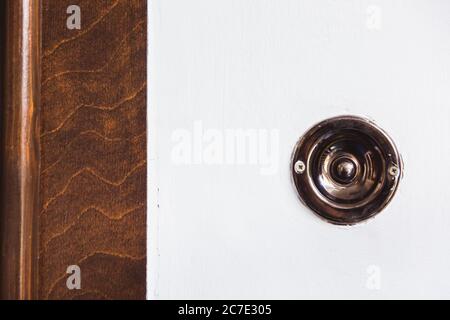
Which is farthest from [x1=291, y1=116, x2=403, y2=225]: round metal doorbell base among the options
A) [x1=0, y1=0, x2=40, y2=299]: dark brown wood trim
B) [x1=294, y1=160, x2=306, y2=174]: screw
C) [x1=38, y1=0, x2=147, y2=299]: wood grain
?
[x1=0, y1=0, x2=40, y2=299]: dark brown wood trim

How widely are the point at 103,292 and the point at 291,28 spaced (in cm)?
39

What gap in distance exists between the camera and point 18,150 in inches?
21.4

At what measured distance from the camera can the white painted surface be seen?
0.64 m

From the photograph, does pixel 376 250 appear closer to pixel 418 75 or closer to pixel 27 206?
pixel 418 75

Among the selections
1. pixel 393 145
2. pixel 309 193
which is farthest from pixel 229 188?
pixel 393 145

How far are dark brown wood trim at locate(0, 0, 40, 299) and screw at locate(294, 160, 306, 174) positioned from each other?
310 millimetres

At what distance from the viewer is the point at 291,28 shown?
2.10 ft

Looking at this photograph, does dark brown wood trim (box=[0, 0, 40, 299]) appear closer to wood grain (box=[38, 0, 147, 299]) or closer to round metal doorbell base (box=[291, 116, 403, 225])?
wood grain (box=[38, 0, 147, 299])

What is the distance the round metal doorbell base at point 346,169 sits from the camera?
25.0 inches

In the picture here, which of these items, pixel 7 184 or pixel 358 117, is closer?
pixel 7 184
